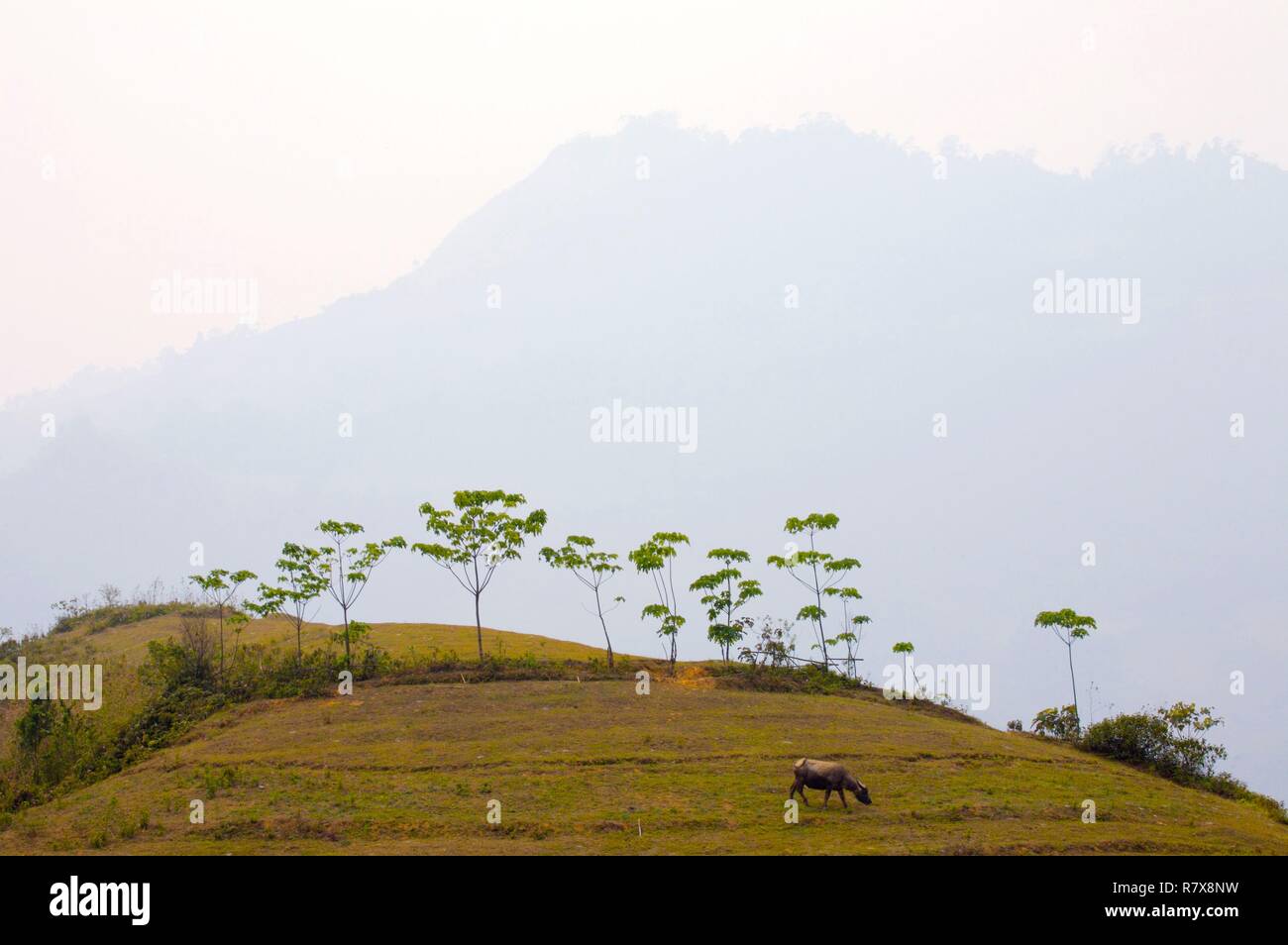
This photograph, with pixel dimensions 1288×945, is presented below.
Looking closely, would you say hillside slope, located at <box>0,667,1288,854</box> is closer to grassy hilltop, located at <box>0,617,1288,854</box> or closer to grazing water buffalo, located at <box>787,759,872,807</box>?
grassy hilltop, located at <box>0,617,1288,854</box>

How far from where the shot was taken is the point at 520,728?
3192cm

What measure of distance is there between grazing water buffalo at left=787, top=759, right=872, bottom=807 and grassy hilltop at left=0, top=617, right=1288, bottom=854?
19.9 inches

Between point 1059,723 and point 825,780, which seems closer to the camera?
point 825,780

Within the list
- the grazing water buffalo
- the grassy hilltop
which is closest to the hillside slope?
the grassy hilltop

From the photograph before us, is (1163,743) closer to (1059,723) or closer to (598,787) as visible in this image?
(1059,723)

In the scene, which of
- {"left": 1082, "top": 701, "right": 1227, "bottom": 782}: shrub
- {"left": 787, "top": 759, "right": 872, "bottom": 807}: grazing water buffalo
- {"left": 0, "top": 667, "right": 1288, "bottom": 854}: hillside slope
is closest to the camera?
{"left": 0, "top": 667, "right": 1288, "bottom": 854}: hillside slope

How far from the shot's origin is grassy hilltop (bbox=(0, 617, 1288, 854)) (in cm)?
2138

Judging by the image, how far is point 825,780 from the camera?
23.0 meters

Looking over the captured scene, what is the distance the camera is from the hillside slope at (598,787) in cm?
2133

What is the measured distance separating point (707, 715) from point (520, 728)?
7434mm

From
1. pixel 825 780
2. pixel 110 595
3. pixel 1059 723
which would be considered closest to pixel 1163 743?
pixel 1059 723

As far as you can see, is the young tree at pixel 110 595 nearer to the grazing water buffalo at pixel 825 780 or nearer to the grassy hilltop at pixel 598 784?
the grassy hilltop at pixel 598 784

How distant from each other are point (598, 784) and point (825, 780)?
6.55 meters
